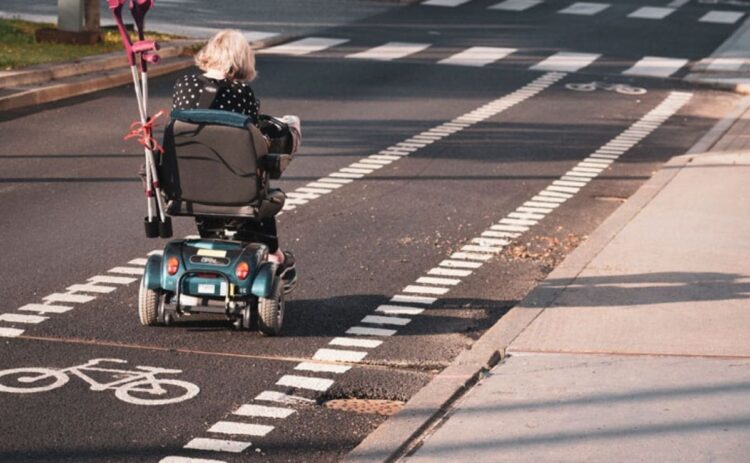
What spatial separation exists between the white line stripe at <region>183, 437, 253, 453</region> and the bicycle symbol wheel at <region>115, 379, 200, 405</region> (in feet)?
2.15

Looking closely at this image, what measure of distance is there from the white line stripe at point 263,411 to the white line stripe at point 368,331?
161cm

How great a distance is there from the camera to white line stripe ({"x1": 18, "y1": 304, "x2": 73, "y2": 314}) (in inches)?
379

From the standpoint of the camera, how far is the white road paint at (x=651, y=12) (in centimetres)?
3631

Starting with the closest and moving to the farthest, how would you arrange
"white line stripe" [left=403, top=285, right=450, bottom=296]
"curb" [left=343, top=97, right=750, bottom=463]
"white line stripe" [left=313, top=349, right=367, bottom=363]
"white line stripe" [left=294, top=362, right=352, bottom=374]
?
1. "curb" [left=343, top=97, right=750, bottom=463]
2. "white line stripe" [left=294, top=362, right=352, bottom=374]
3. "white line stripe" [left=313, top=349, right=367, bottom=363]
4. "white line stripe" [left=403, top=285, right=450, bottom=296]

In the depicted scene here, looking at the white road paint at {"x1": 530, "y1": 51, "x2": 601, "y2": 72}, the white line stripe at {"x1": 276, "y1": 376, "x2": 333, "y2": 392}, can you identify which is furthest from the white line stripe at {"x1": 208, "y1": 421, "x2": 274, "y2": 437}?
the white road paint at {"x1": 530, "y1": 51, "x2": 601, "y2": 72}

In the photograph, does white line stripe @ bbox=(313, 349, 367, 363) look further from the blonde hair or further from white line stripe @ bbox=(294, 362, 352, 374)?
the blonde hair

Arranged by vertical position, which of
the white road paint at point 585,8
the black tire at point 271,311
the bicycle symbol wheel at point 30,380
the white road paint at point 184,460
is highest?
the black tire at point 271,311

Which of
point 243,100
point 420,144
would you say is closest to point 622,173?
point 420,144

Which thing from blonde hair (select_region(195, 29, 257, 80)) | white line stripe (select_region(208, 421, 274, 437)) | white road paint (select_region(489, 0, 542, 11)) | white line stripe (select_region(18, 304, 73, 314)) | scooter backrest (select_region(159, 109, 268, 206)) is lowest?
white road paint (select_region(489, 0, 542, 11))

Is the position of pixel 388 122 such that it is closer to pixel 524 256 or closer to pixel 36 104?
pixel 36 104

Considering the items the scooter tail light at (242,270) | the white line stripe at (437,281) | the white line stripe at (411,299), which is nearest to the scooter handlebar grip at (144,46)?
the scooter tail light at (242,270)

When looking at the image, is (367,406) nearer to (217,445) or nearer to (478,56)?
(217,445)

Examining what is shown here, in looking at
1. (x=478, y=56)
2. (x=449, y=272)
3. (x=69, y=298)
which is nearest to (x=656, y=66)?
(x=478, y=56)

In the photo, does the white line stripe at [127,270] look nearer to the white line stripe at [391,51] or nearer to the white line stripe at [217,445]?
the white line stripe at [217,445]
